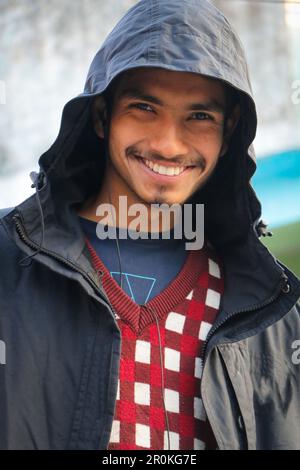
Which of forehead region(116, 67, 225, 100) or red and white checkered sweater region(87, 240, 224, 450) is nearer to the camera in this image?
red and white checkered sweater region(87, 240, 224, 450)

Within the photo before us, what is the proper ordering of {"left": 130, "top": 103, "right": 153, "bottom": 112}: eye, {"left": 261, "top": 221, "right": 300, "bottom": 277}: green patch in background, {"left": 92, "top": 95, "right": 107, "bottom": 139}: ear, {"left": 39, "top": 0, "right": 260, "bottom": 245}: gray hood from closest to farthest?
{"left": 39, "top": 0, "right": 260, "bottom": 245}: gray hood → {"left": 130, "top": 103, "right": 153, "bottom": 112}: eye → {"left": 92, "top": 95, "right": 107, "bottom": 139}: ear → {"left": 261, "top": 221, "right": 300, "bottom": 277}: green patch in background

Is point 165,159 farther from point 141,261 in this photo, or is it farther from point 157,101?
point 141,261

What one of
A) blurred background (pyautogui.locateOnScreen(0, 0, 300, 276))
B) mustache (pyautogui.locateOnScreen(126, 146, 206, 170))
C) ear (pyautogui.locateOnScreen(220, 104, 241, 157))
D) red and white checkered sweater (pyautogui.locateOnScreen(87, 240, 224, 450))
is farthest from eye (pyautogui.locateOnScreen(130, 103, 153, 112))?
blurred background (pyautogui.locateOnScreen(0, 0, 300, 276))

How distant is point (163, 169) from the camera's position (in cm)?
202

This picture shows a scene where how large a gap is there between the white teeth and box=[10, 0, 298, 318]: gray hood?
219mm

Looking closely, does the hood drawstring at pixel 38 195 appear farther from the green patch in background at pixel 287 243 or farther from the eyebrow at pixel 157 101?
the green patch in background at pixel 287 243

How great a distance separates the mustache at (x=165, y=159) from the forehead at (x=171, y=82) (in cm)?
16

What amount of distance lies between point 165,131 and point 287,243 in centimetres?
303

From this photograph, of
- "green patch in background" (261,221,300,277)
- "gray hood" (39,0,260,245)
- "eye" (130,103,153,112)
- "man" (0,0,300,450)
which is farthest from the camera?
"green patch in background" (261,221,300,277)

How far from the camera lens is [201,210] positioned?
229 centimetres

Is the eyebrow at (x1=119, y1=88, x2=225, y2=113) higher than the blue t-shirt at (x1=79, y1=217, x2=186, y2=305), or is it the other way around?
the eyebrow at (x1=119, y1=88, x2=225, y2=113)

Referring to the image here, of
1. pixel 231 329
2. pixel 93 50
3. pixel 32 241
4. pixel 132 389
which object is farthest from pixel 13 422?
pixel 93 50

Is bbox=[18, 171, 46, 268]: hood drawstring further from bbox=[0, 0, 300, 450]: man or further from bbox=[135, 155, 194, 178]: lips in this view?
bbox=[135, 155, 194, 178]: lips

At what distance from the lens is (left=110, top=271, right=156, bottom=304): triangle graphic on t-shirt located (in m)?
2.02
